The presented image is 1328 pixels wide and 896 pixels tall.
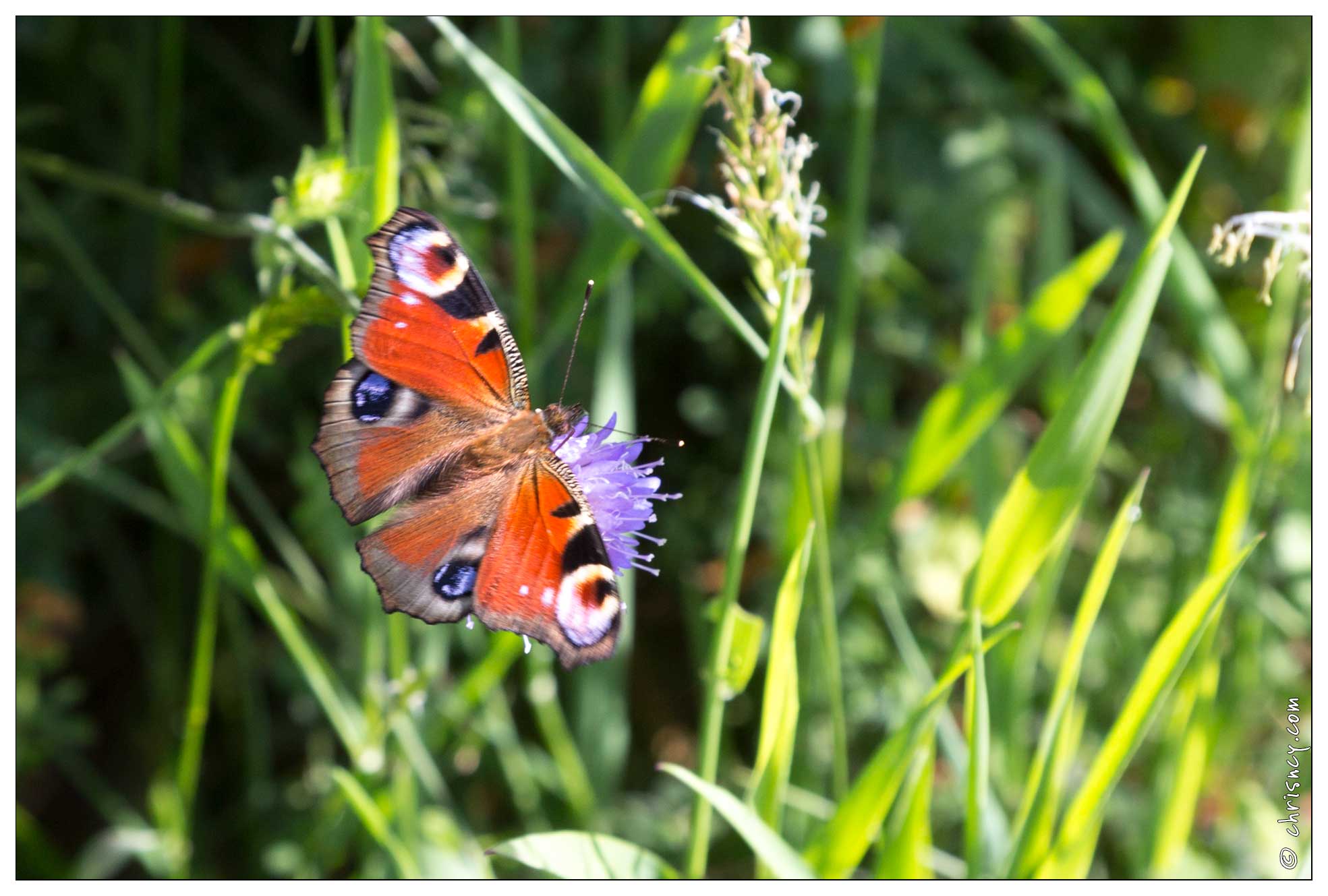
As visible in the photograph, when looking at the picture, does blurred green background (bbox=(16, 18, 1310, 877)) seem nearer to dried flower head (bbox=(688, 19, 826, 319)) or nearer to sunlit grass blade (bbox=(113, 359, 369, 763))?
sunlit grass blade (bbox=(113, 359, 369, 763))

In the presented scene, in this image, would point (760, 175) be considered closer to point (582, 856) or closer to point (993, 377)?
point (993, 377)

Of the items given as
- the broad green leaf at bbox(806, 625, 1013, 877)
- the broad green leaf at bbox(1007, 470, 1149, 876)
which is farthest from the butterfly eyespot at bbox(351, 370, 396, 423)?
the broad green leaf at bbox(1007, 470, 1149, 876)

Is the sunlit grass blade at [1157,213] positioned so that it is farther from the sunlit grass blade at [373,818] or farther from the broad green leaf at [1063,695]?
the sunlit grass blade at [373,818]

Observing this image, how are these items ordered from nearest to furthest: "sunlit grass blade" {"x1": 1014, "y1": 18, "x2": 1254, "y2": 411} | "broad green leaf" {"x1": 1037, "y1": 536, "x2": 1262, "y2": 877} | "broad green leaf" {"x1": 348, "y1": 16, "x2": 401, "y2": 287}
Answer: "broad green leaf" {"x1": 1037, "y1": 536, "x2": 1262, "y2": 877}, "broad green leaf" {"x1": 348, "y1": 16, "x2": 401, "y2": 287}, "sunlit grass blade" {"x1": 1014, "y1": 18, "x2": 1254, "y2": 411}

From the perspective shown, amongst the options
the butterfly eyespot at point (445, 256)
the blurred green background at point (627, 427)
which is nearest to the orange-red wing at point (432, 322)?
the butterfly eyespot at point (445, 256)

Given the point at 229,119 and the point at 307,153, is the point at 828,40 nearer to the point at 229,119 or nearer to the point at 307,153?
the point at 307,153
